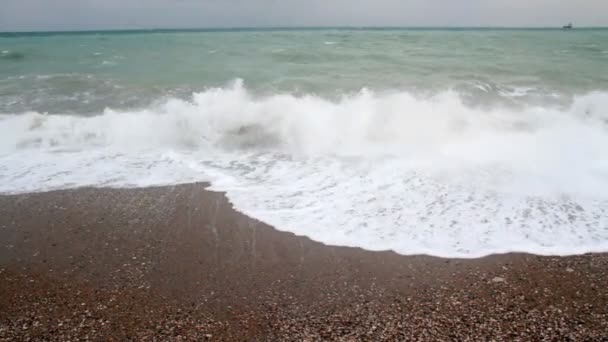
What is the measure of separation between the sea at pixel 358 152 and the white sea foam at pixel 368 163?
0.04 metres

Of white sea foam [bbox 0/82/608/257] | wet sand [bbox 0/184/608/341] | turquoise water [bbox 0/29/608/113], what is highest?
turquoise water [bbox 0/29/608/113]

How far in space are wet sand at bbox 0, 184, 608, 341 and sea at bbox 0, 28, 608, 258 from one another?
18.5 inches

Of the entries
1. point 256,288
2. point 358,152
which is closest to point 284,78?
point 358,152

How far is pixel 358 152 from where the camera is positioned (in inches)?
334

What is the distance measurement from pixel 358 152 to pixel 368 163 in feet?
2.42

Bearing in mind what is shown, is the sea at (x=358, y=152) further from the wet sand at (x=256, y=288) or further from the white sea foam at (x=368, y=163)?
the wet sand at (x=256, y=288)

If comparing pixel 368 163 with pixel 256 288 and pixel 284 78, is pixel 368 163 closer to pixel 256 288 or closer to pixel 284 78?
pixel 256 288

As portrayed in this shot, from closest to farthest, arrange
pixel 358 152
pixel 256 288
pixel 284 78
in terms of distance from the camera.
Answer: pixel 256 288, pixel 358 152, pixel 284 78

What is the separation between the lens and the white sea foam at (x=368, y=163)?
525 centimetres

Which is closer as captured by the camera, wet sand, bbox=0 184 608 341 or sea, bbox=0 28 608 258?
wet sand, bbox=0 184 608 341

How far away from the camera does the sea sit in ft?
17.6

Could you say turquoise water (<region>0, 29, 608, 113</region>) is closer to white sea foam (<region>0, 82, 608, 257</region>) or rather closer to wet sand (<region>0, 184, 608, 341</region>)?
white sea foam (<region>0, 82, 608, 257</region>)

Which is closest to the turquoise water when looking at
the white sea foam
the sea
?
the sea

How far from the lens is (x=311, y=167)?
761cm
